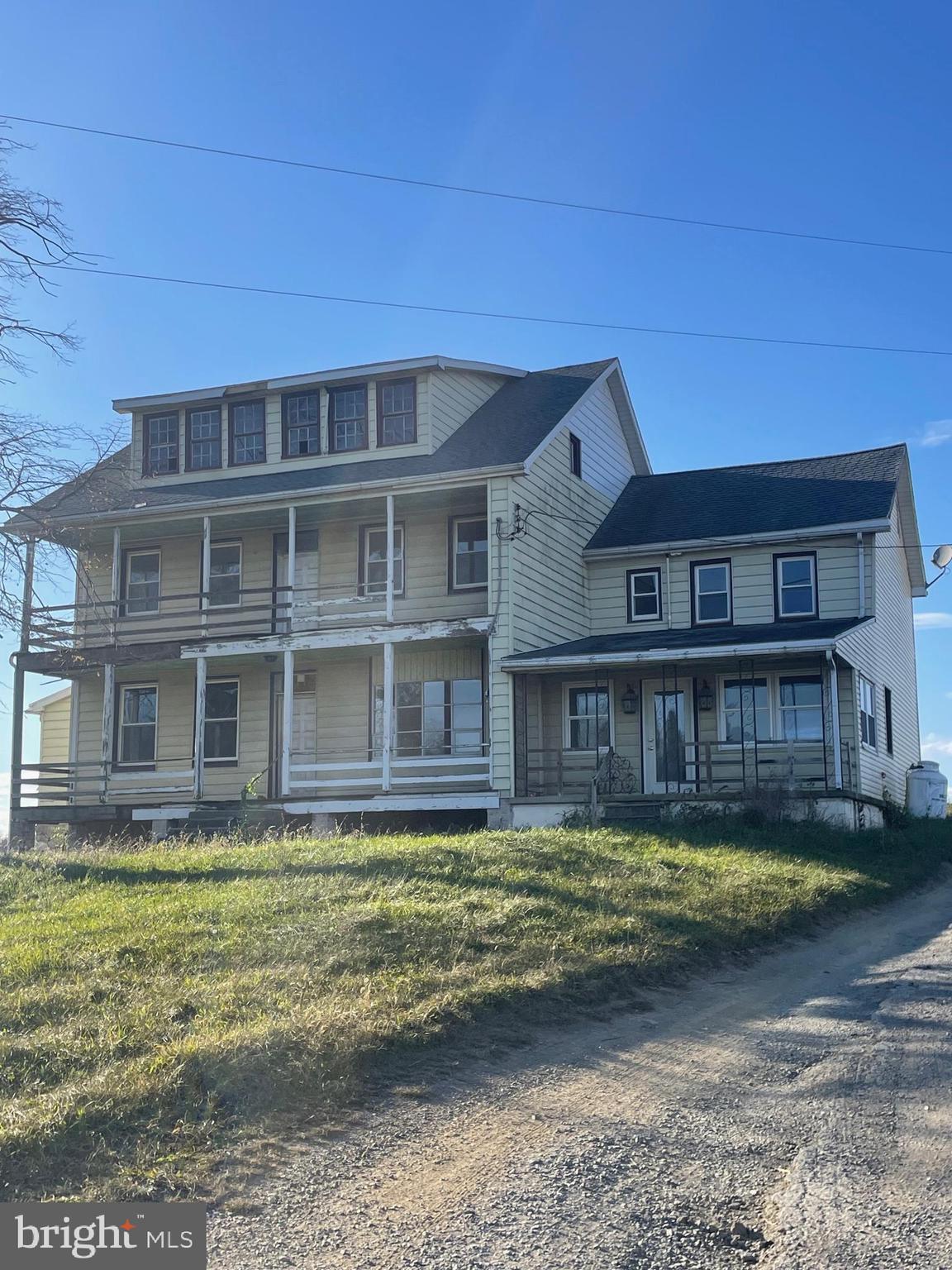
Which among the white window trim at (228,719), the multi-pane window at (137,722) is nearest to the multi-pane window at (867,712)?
the white window trim at (228,719)

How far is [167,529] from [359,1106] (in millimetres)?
19922

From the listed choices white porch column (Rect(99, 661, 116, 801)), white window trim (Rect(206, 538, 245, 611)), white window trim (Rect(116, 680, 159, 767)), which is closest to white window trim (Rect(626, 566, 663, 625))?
white window trim (Rect(206, 538, 245, 611))

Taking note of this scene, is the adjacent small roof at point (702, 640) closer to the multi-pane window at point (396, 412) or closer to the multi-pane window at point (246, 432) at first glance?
the multi-pane window at point (396, 412)

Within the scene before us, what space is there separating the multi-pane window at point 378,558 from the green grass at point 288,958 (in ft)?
26.3

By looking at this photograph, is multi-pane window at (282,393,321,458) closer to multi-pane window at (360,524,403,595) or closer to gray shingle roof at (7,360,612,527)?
gray shingle roof at (7,360,612,527)

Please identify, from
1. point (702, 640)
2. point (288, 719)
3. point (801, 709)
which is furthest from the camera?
point (288, 719)

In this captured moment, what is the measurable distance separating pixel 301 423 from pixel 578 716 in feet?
26.2

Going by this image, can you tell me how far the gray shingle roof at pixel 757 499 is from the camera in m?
24.0

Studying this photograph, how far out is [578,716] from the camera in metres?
24.2

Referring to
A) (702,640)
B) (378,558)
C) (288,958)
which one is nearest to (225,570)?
(378,558)

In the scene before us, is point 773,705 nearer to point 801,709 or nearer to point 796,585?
point 801,709

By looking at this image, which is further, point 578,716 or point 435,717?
point 578,716

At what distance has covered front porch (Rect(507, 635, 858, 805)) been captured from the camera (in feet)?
71.1

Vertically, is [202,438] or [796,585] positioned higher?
[202,438]
